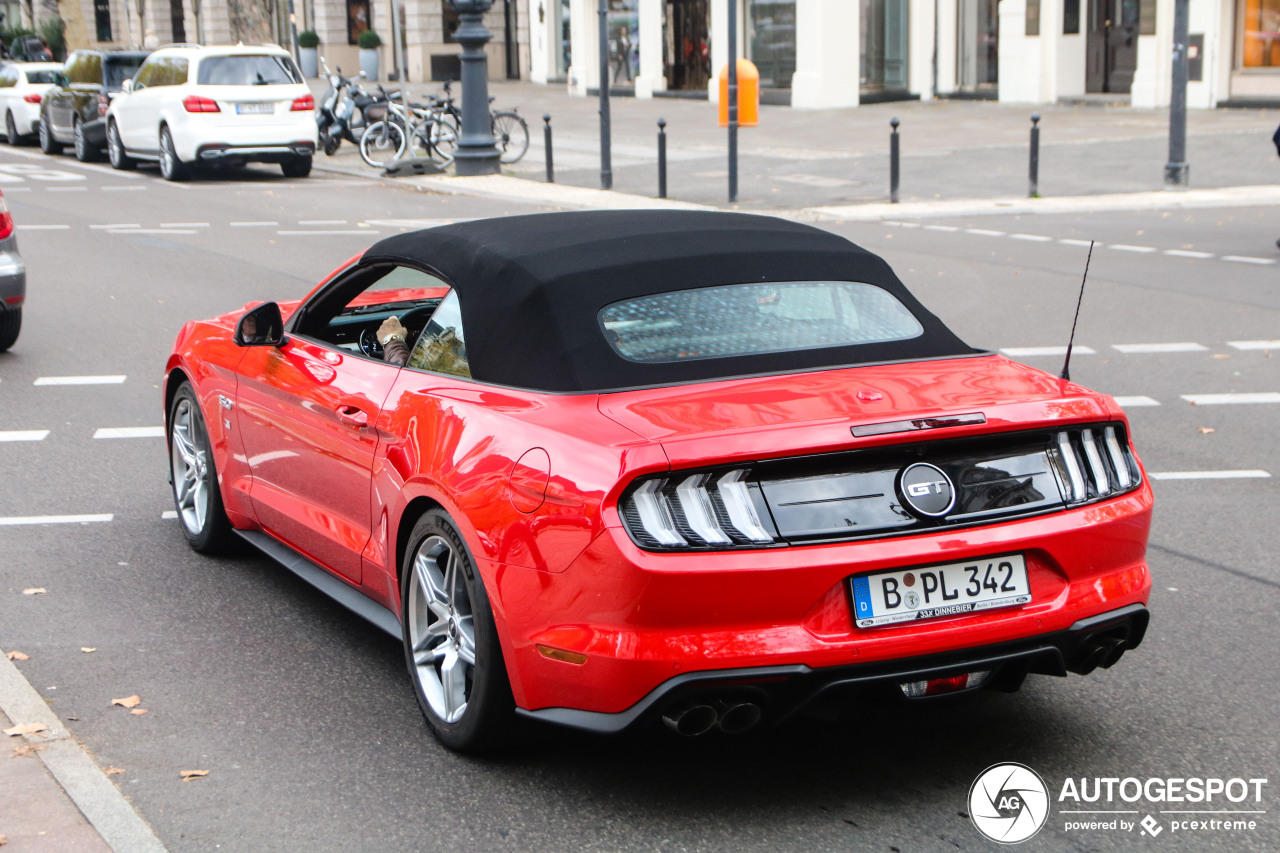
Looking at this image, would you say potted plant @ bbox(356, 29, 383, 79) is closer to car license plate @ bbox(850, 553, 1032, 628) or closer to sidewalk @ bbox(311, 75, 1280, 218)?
sidewalk @ bbox(311, 75, 1280, 218)

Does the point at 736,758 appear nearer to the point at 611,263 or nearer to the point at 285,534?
the point at 611,263

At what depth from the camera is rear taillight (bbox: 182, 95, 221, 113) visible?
22859 mm

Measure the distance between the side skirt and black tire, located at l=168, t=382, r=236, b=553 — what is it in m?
0.21

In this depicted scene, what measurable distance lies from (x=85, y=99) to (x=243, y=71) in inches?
232

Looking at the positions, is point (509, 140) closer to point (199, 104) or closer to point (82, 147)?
point (199, 104)

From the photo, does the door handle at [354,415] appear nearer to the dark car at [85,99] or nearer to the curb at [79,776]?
the curb at [79,776]

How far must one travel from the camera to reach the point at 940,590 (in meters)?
3.73

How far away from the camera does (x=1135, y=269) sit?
13.9 meters

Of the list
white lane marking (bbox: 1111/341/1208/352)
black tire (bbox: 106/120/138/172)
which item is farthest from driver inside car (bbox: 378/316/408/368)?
black tire (bbox: 106/120/138/172)

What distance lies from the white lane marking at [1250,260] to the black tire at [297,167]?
14.5m

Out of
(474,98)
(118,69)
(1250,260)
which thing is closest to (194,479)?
(1250,260)

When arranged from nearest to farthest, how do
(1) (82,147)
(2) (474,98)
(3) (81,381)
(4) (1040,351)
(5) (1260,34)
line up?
(3) (81,381) → (4) (1040,351) → (2) (474,98) → (1) (82,147) → (5) (1260,34)

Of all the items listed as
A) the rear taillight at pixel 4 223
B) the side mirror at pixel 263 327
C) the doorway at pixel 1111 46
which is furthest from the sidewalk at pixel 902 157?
the side mirror at pixel 263 327

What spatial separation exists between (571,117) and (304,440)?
3087 centimetres
